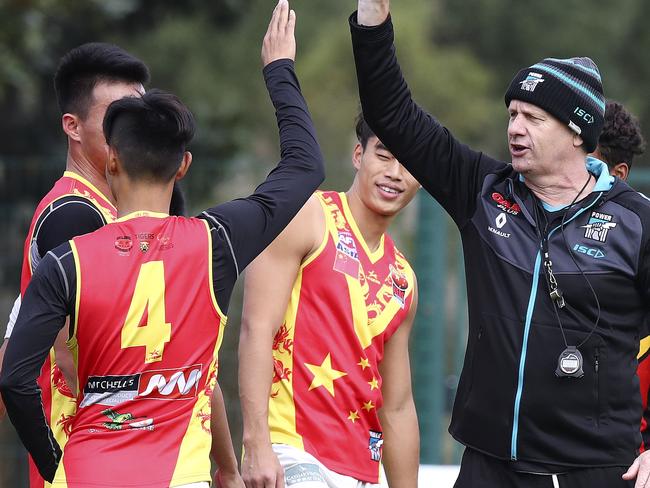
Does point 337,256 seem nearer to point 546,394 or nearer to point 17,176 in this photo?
point 546,394

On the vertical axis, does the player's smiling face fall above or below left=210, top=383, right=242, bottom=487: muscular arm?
above

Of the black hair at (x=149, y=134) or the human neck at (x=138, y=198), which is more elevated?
the black hair at (x=149, y=134)

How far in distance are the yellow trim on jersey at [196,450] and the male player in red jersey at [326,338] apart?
835mm

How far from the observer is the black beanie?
14.4ft

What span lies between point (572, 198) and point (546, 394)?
73 centimetres

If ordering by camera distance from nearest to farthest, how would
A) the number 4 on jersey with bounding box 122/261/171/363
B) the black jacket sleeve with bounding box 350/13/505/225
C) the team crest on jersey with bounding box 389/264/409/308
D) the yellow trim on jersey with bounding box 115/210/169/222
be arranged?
the number 4 on jersey with bounding box 122/261/171/363 < the yellow trim on jersey with bounding box 115/210/169/222 < the black jacket sleeve with bounding box 350/13/505/225 < the team crest on jersey with bounding box 389/264/409/308

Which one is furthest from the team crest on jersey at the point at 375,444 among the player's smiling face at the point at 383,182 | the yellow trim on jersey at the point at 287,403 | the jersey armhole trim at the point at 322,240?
the player's smiling face at the point at 383,182

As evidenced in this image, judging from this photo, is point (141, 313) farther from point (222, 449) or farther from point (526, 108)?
point (526, 108)

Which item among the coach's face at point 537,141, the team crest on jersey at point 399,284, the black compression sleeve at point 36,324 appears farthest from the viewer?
the team crest on jersey at point 399,284

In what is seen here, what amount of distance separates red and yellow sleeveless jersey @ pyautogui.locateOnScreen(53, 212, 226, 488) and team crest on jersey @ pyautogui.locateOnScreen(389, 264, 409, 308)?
1590 mm

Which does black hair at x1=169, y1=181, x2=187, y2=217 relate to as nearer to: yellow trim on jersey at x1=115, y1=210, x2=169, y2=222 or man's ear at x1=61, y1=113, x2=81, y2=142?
man's ear at x1=61, y1=113, x2=81, y2=142

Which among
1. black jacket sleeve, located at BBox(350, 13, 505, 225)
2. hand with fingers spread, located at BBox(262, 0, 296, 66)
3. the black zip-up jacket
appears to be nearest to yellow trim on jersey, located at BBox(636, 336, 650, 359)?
the black zip-up jacket

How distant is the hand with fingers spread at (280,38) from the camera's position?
4051 mm

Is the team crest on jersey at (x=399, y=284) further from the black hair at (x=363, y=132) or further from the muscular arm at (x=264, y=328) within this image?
the black hair at (x=363, y=132)
